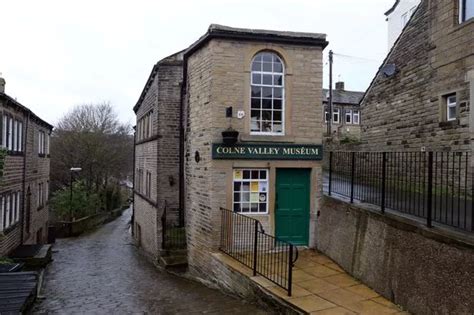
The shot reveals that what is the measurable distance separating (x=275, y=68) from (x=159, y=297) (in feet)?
21.0

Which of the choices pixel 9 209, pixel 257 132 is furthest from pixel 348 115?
pixel 9 209

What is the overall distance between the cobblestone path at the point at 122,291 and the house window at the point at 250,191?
2.29m

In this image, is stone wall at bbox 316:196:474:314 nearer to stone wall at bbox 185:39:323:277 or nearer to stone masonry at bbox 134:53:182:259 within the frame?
stone wall at bbox 185:39:323:277

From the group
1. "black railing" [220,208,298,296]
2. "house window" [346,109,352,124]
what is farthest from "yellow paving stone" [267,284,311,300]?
"house window" [346,109,352,124]

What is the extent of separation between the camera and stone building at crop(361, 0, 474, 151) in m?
11.5

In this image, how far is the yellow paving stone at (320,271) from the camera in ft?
28.9

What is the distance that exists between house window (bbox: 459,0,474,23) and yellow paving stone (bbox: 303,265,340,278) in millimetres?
7645

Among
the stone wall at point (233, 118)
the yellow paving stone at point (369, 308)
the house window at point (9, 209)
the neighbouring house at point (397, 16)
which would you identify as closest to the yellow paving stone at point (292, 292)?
the yellow paving stone at point (369, 308)

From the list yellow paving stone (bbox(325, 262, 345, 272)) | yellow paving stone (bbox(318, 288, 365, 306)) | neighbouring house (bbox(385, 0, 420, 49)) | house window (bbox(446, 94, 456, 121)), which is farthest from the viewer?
neighbouring house (bbox(385, 0, 420, 49))

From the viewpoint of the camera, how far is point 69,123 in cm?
5028

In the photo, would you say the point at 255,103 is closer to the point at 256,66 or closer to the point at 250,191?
the point at 256,66

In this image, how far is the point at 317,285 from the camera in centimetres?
805

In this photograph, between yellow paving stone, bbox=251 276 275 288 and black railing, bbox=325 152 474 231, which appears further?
yellow paving stone, bbox=251 276 275 288

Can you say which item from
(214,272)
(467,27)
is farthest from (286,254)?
(467,27)
